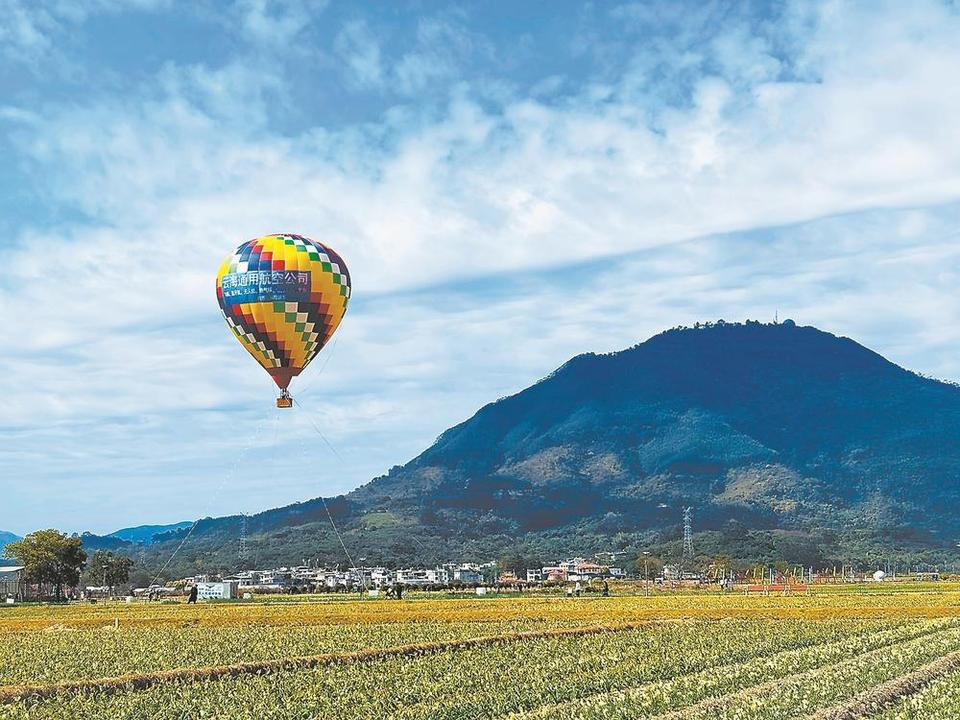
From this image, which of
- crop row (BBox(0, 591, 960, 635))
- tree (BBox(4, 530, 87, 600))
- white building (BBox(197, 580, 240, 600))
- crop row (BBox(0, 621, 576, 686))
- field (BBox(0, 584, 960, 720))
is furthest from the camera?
tree (BBox(4, 530, 87, 600))

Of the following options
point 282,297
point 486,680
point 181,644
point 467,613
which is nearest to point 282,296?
point 282,297

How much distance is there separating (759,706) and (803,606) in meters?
48.7

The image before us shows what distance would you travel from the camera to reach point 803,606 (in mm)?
71875

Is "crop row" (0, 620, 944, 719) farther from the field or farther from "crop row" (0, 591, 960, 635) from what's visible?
"crop row" (0, 591, 960, 635)

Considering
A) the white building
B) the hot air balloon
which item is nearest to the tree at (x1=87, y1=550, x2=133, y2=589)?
the white building

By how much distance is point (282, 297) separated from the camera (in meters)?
56.6

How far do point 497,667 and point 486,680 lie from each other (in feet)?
11.4

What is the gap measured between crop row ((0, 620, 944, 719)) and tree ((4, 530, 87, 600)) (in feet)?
285

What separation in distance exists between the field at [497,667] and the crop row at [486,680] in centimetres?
8

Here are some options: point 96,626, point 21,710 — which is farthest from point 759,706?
point 96,626

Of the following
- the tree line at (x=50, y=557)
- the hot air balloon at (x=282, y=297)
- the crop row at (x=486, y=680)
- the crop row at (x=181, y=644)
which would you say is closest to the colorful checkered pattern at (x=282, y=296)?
the hot air balloon at (x=282, y=297)

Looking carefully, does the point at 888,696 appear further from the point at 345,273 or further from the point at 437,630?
the point at 345,273

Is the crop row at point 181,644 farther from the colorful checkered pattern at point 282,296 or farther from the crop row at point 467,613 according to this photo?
the colorful checkered pattern at point 282,296

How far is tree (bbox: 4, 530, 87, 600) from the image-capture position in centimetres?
11894
